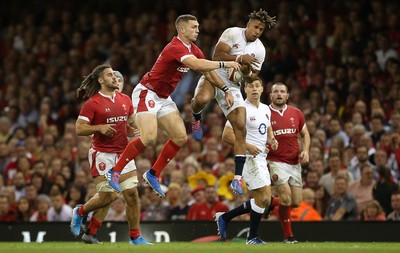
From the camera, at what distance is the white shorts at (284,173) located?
16047mm

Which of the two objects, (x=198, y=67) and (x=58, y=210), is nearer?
(x=198, y=67)

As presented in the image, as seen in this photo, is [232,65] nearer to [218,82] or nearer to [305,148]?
Result: [218,82]

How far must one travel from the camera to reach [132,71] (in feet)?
77.6

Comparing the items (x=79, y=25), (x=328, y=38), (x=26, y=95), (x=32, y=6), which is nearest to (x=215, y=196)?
(x=328, y=38)

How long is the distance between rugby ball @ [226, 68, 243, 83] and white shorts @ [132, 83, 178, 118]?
913mm

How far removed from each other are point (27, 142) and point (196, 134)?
7721mm

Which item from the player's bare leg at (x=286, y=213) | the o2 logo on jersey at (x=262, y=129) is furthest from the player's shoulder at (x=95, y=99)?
the player's bare leg at (x=286, y=213)

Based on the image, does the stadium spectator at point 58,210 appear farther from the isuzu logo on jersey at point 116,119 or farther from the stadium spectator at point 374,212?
the stadium spectator at point 374,212

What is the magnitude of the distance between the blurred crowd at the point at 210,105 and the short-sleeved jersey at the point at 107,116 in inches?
145

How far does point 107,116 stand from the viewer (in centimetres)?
1488

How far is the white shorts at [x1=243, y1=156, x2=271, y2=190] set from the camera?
50.2 feet

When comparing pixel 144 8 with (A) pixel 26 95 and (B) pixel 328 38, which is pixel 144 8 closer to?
(A) pixel 26 95

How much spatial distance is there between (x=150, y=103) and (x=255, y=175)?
6.62 ft

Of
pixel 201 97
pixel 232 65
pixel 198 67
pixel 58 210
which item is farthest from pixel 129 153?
pixel 58 210
